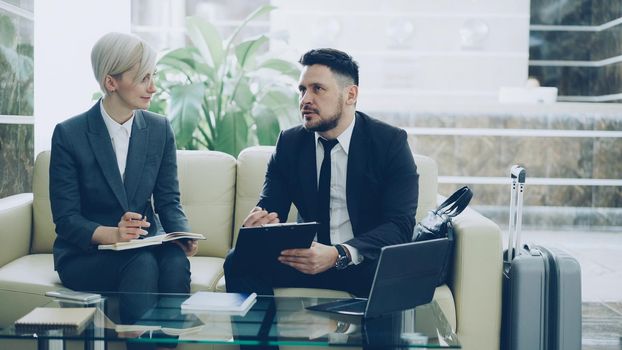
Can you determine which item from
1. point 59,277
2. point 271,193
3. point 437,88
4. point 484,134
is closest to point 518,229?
point 271,193

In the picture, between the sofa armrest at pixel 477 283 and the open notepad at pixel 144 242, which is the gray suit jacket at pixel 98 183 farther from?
the sofa armrest at pixel 477 283

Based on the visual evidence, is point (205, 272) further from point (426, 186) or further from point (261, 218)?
point (426, 186)

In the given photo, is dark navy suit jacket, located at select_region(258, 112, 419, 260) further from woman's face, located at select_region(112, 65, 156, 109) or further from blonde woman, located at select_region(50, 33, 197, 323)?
woman's face, located at select_region(112, 65, 156, 109)

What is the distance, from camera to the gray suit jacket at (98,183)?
238 centimetres

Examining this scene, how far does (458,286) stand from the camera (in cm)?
240

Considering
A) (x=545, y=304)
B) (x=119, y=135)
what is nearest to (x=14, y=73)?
(x=119, y=135)

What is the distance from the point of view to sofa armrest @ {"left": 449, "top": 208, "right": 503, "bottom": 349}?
2.38 metres

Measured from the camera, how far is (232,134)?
3.68 metres

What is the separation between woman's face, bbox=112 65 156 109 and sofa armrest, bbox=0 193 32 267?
0.60 metres

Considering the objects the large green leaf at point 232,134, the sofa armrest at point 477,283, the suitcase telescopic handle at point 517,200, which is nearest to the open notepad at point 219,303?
the sofa armrest at point 477,283

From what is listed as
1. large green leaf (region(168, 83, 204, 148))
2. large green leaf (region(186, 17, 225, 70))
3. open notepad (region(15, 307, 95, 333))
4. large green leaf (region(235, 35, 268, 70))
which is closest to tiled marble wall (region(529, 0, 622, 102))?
large green leaf (region(235, 35, 268, 70))

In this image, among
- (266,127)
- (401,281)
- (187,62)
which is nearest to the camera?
(401,281)

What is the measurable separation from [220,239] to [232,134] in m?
0.95

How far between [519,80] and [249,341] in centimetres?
560
